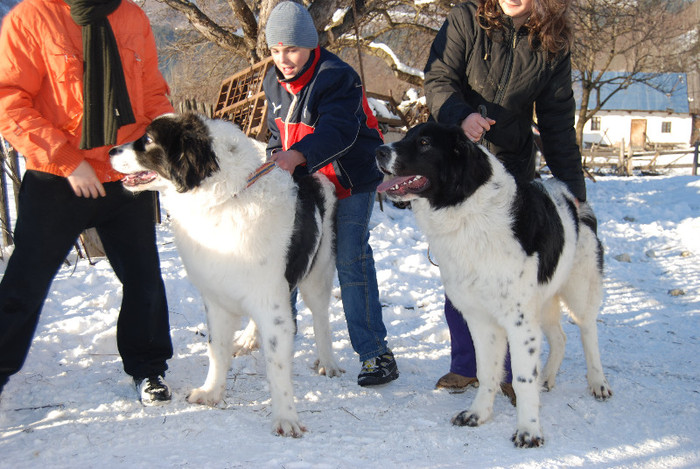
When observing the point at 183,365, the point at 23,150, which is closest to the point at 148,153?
the point at 23,150

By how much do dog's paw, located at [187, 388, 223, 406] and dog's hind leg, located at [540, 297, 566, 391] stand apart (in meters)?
2.12

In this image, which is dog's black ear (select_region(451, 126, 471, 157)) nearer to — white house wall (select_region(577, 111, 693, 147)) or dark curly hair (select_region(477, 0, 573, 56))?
dark curly hair (select_region(477, 0, 573, 56))

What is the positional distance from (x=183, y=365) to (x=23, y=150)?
1.84 meters

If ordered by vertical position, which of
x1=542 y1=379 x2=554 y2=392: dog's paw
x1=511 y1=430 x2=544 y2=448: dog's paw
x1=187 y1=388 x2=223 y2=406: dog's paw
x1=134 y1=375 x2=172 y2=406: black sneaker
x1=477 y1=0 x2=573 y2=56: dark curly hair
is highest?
x1=477 y1=0 x2=573 y2=56: dark curly hair

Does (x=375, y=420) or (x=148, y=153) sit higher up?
(x=148, y=153)

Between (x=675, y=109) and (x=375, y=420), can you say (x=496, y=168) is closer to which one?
(x=375, y=420)

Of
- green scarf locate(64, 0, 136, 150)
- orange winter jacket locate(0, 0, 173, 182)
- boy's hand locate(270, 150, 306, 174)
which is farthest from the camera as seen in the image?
boy's hand locate(270, 150, 306, 174)

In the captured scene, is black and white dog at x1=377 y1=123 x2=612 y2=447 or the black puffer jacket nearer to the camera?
black and white dog at x1=377 y1=123 x2=612 y2=447

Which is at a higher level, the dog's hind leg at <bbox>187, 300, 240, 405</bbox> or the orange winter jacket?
the orange winter jacket

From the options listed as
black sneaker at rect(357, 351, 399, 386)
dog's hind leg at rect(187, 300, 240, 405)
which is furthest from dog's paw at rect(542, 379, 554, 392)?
dog's hind leg at rect(187, 300, 240, 405)

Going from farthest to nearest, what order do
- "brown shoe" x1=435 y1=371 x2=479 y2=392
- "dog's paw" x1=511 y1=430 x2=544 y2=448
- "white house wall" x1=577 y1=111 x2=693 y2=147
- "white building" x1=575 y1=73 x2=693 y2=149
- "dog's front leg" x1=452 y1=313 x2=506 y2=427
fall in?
"white house wall" x1=577 y1=111 x2=693 y2=147 < "white building" x1=575 y1=73 x2=693 y2=149 < "brown shoe" x1=435 y1=371 x2=479 y2=392 < "dog's front leg" x1=452 y1=313 x2=506 y2=427 < "dog's paw" x1=511 y1=430 x2=544 y2=448

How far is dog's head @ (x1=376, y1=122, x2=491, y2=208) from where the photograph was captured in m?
2.93

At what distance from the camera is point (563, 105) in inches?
137

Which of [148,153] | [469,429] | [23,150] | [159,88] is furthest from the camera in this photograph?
[159,88]
